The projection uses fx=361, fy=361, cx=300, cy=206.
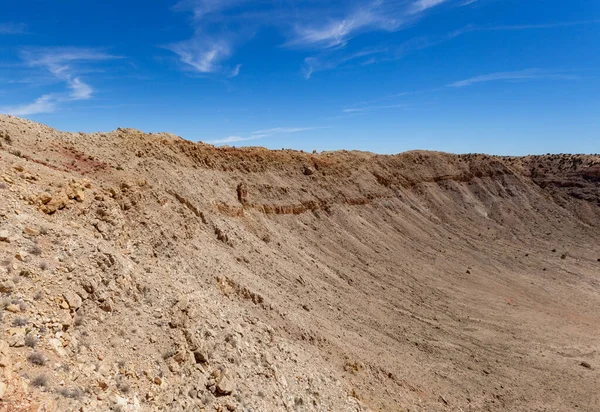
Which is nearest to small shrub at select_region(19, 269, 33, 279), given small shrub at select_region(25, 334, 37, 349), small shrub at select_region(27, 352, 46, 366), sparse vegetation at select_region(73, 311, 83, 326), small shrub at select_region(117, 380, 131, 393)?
sparse vegetation at select_region(73, 311, 83, 326)

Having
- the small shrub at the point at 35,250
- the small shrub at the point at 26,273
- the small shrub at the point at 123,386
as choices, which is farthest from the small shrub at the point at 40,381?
the small shrub at the point at 35,250

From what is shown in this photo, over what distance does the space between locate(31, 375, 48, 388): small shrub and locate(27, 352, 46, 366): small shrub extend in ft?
1.06

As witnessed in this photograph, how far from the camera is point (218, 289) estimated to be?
43.1 feet

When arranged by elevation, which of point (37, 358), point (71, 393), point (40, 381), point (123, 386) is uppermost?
point (37, 358)

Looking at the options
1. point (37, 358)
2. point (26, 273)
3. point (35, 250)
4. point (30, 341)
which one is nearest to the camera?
point (37, 358)

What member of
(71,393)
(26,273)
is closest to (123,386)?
(71,393)

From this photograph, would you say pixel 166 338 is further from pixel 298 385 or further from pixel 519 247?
pixel 519 247

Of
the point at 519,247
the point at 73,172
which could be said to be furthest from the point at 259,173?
the point at 519,247

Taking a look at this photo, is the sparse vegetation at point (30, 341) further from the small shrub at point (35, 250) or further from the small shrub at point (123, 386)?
the small shrub at point (35, 250)

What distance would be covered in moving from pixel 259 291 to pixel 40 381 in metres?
9.71

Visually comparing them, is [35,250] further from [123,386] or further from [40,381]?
[123,386]

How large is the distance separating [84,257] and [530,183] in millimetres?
54473

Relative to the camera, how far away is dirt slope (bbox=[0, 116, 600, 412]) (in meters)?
7.30

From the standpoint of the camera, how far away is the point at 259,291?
14992 mm
